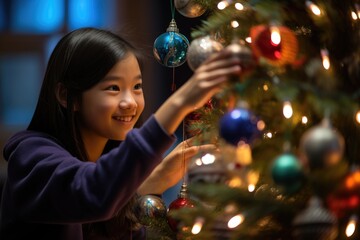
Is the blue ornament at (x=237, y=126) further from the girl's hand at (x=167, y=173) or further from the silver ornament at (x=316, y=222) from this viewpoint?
the girl's hand at (x=167, y=173)

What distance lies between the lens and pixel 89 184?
1103 millimetres

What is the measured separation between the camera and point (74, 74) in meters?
1.43

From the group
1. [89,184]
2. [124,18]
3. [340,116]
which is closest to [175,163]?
[89,184]

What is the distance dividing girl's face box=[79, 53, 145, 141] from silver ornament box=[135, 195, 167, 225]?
0.14 meters

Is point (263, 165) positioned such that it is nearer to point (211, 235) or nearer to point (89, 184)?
point (211, 235)

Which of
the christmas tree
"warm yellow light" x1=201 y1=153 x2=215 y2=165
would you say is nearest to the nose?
the christmas tree

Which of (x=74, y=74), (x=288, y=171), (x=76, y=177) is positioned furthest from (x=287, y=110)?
(x=74, y=74)

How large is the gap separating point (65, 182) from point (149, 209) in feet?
0.89

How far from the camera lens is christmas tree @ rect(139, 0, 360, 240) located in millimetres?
807

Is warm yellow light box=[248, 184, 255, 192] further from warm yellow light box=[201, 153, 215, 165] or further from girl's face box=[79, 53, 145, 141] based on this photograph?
girl's face box=[79, 53, 145, 141]

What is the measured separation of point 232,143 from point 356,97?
164 millimetres

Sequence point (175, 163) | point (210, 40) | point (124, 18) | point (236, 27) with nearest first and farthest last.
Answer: point (210, 40) → point (236, 27) → point (175, 163) → point (124, 18)

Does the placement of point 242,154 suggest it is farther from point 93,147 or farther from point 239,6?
point 93,147

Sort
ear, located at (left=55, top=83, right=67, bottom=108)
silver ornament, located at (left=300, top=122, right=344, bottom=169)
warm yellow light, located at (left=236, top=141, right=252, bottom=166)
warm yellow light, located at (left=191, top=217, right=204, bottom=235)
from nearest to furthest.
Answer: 1. silver ornament, located at (left=300, top=122, right=344, bottom=169)
2. warm yellow light, located at (left=236, top=141, right=252, bottom=166)
3. warm yellow light, located at (left=191, top=217, right=204, bottom=235)
4. ear, located at (left=55, top=83, right=67, bottom=108)
